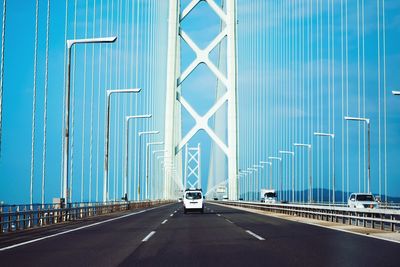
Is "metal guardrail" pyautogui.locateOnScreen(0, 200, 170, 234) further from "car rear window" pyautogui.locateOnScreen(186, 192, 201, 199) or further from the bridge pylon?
the bridge pylon

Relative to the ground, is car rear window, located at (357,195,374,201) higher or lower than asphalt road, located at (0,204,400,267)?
higher

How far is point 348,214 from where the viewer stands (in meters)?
26.7

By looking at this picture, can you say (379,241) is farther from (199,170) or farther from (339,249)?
(199,170)

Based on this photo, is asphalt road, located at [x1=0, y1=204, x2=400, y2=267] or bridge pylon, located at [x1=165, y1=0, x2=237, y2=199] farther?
bridge pylon, located at [x1=165, y1=0, x2=237, y2=199]

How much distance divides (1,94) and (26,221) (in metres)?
4.71

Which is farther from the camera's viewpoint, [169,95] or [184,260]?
[169,95]

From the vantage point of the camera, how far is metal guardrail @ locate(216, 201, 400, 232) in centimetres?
2020

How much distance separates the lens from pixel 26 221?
22.1 m

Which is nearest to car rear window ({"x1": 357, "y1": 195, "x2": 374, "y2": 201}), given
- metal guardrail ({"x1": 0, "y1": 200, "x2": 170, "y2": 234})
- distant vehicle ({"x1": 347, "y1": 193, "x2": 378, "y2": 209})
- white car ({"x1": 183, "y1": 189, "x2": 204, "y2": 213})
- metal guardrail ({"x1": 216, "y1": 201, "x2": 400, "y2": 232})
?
distant vehicle ({"x1": 347, "y1": 193, "x2": 378, "y2": 209})

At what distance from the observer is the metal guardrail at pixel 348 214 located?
20.2 metres

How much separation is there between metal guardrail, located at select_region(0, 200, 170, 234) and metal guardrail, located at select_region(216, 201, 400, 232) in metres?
10.7

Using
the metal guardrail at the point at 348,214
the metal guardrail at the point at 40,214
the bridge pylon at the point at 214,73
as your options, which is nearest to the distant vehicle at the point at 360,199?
the metal guardrail at the point at 348,214

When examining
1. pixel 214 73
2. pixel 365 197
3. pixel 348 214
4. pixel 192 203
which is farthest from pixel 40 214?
pixel 214 73

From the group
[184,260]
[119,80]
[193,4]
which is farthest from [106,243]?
[193,4]
